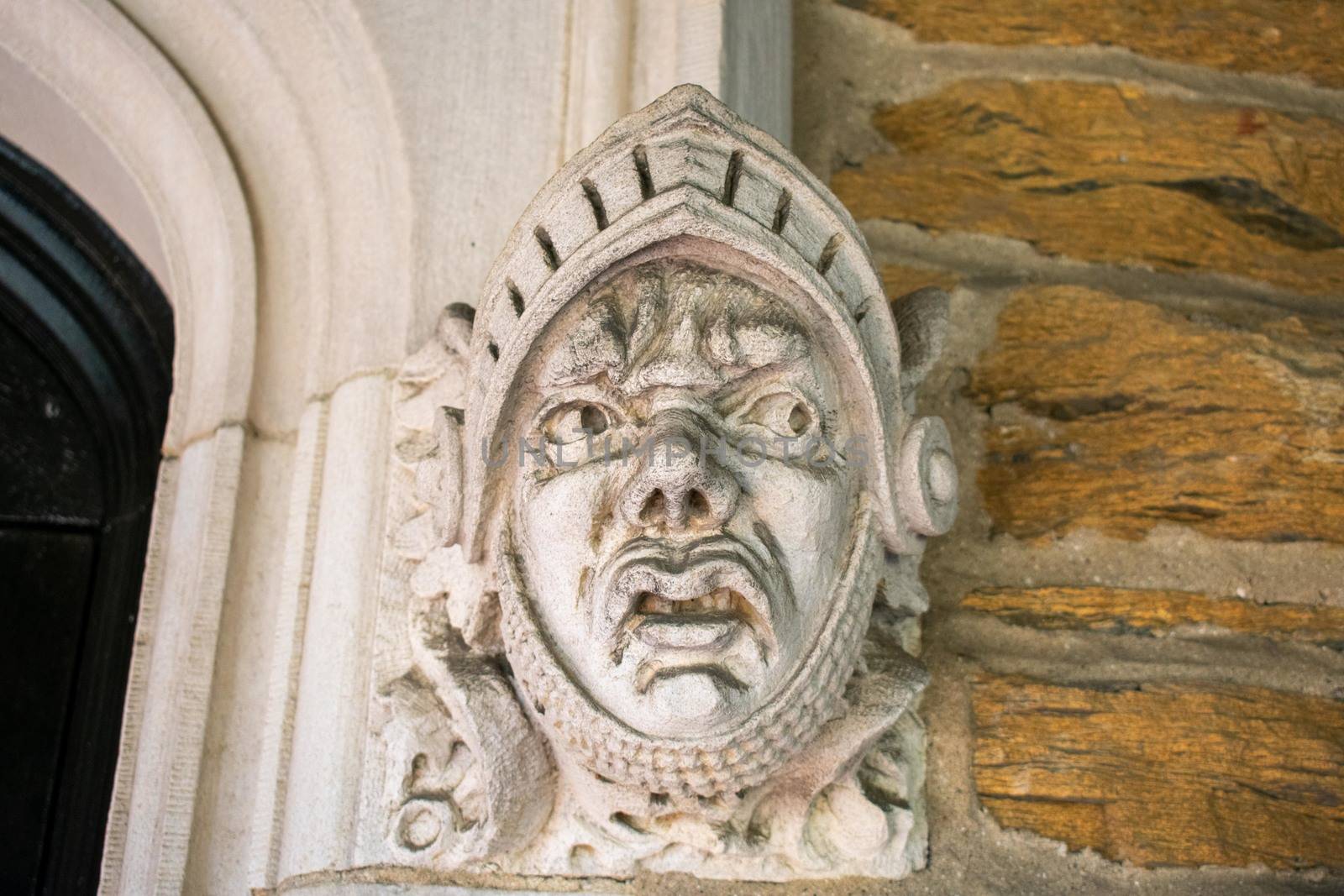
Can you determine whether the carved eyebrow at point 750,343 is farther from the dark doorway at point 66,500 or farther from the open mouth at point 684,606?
the dark doorway at point 66,500

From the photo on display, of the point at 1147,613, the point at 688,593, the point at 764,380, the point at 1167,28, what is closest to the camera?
the point at 688,593

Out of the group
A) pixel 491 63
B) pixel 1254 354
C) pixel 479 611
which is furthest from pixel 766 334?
pixel 1254 354

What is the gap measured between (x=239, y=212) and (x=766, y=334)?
2.49ft

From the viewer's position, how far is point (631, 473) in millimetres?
1029

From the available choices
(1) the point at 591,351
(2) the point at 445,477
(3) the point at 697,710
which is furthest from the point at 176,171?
(3) the point at 697,710

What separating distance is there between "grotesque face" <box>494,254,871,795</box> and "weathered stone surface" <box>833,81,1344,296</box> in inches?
22.3

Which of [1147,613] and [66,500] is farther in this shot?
[66,500]

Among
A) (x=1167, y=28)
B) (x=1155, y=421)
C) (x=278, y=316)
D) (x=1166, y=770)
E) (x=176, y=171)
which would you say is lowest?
(x=1166, y=770)

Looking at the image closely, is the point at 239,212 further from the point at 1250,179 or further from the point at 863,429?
the point at 1250,179

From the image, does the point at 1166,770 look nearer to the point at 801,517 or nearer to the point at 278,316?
the point at 801,517

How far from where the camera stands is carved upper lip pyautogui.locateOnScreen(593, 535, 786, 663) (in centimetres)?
98

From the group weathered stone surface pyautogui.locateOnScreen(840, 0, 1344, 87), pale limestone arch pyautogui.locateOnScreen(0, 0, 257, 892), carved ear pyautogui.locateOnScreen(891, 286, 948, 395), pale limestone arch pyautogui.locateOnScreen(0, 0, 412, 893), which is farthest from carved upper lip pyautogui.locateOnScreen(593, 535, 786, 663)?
weathered stone surface pyautogui.locateOnScreen(840, 0, 1344, 87)

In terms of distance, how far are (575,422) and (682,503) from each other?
0.15m

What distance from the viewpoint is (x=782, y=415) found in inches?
42.7
